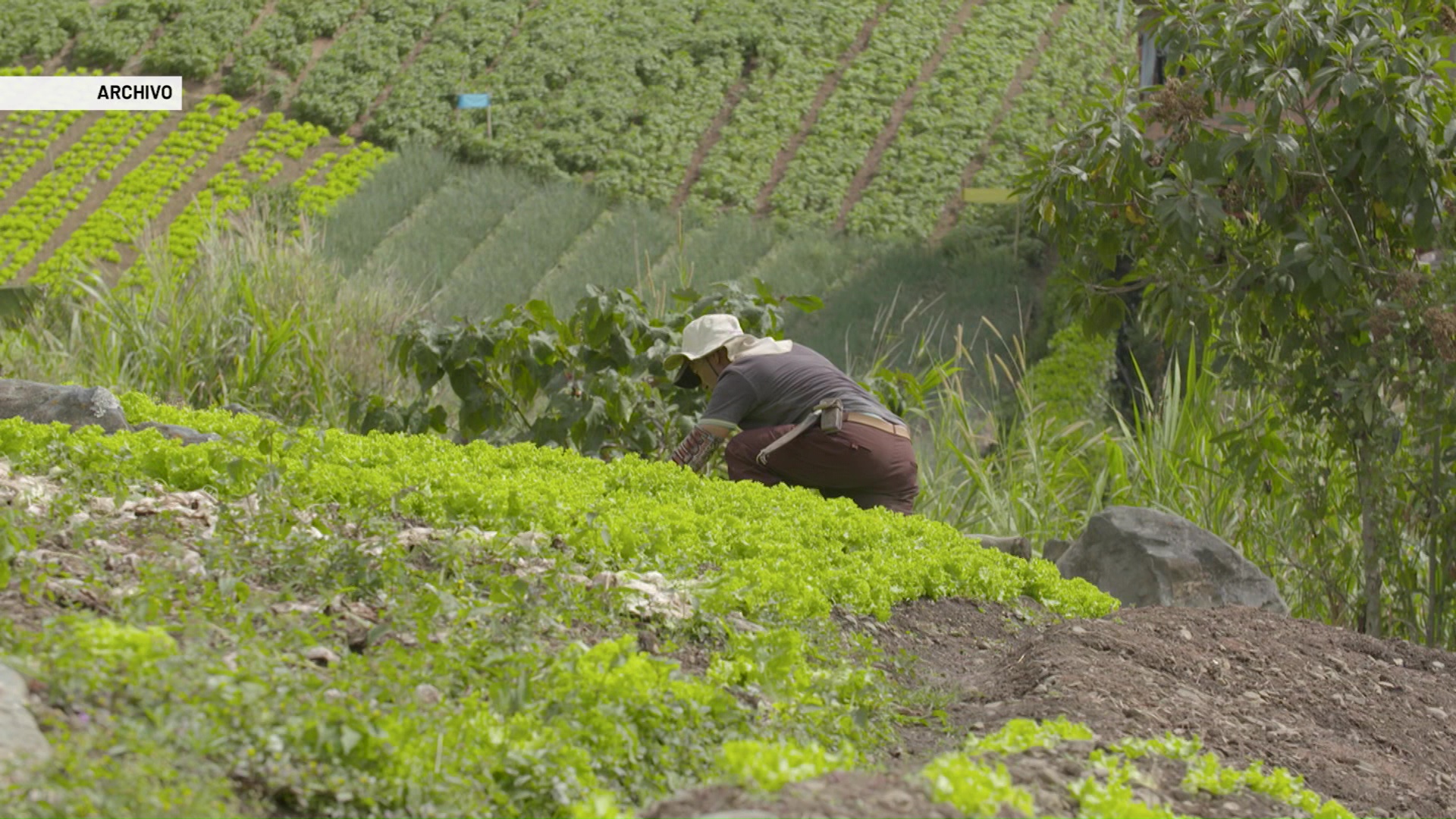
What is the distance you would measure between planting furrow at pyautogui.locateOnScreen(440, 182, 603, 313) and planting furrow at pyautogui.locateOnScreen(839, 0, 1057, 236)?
4.09 metres

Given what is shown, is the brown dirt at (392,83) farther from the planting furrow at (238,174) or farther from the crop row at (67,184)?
the crop row at (67,184)

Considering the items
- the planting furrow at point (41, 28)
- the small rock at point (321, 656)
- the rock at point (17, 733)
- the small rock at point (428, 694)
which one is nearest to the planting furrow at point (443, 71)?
the planting furrow at point (41, 28)

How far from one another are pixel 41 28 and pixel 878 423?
23.4 meters

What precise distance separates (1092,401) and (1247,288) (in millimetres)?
8983

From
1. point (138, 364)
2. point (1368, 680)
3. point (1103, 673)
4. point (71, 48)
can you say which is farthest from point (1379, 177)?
point (71, 48)

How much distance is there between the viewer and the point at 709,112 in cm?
2434

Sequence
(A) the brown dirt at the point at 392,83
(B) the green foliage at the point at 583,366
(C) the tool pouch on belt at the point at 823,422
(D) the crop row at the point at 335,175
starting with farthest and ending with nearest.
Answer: (A) the brown dirt at the point at 392,83 → (D) the crop row at the point at 335,175 → (B) the green foliage at the point at 583,366 → (C) the tool pouch on belt at the point at 823,422

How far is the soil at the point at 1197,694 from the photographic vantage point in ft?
12.5

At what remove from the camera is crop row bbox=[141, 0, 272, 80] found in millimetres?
24844

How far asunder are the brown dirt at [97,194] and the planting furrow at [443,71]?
3277 millimetres

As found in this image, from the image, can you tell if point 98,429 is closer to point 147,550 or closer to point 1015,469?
point 147,550

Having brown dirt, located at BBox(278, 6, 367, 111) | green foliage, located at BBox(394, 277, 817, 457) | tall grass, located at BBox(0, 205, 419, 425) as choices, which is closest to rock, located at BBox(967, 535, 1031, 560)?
green foliage, located at BBox(394, 277, 817, 457)

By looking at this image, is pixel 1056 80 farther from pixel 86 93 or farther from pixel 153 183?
pixel 86 93

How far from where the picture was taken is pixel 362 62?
25.3m
